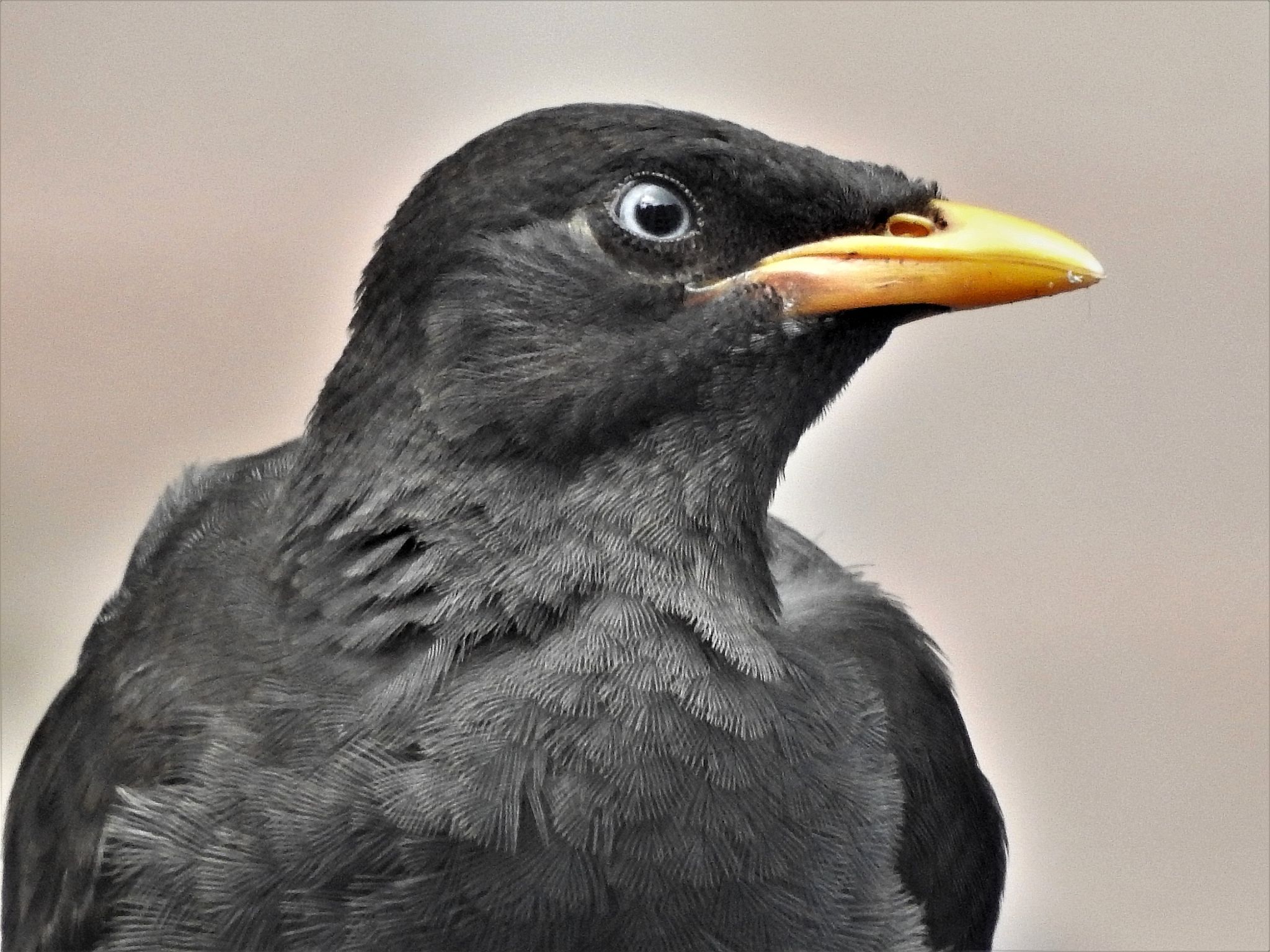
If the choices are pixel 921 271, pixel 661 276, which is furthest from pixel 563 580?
pixel 921 271

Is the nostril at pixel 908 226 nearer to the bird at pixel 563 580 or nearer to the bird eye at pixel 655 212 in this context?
the bird at pixel 563 580

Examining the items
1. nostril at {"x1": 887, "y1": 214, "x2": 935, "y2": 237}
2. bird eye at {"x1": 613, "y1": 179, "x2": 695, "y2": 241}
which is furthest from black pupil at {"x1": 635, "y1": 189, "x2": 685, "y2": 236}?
nostril at {"x1": 887, "y1": 214, "x2": 935, "y2": 237}

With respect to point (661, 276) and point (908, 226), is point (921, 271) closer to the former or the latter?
point (908, 226)

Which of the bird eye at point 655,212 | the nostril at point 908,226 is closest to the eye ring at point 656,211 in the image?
the bird eye at point 655,212

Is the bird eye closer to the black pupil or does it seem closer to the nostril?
the black pupil

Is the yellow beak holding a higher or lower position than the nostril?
lower

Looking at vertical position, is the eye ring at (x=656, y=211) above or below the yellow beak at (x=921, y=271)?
above

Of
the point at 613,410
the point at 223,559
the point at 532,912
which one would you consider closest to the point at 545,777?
the point at 532,912
